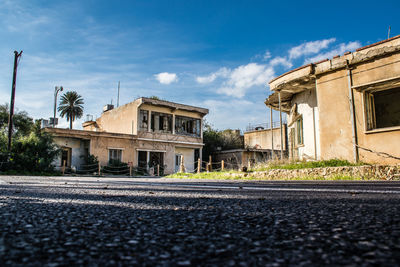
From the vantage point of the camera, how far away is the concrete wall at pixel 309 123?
11.9 meters

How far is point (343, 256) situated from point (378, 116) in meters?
12.9

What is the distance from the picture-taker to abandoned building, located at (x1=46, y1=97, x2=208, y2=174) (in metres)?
21.9

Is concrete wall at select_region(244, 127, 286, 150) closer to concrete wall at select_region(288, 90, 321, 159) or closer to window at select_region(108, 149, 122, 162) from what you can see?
window at select_region(108, 149, 122, 162)

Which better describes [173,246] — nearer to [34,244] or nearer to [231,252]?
[231,252]

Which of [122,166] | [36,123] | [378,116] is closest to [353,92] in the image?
[378,116]

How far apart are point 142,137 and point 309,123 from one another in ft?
50.5

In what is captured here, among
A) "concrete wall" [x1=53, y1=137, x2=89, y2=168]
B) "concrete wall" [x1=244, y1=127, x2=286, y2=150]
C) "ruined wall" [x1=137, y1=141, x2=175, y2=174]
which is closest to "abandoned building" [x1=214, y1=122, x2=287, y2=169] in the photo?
"concrete wall" [x1=244, y1=127, x2=286, y2=150]

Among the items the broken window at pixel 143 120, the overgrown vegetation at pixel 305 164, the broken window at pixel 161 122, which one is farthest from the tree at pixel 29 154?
the overgrown vegetation at pixel 305 164

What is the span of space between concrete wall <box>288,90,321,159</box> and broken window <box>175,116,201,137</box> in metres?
15.7

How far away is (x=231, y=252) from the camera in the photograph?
3.51 ft

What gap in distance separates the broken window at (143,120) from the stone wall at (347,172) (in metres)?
16.5

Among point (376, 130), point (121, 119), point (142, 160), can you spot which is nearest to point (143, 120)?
point (121, 119)

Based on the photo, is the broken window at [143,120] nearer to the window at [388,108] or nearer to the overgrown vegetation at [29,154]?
the overgrown vegetation at [29,154]

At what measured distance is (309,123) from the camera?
40.7ft
